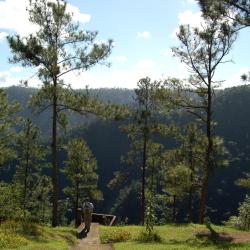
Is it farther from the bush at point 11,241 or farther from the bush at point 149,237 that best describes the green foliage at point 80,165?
the bush at point 11,241

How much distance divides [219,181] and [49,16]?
151 metres

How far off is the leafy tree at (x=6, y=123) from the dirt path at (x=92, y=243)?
48.4ft

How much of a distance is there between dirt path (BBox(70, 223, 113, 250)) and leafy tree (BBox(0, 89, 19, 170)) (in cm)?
1474

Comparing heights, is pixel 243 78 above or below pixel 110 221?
above

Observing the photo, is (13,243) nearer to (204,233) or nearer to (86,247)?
(86,247)

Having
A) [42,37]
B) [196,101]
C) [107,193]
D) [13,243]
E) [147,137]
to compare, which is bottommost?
[107,193]

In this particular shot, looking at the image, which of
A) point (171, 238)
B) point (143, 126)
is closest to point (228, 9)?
point (171, 238)

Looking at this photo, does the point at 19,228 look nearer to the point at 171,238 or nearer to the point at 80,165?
the point at 171,238

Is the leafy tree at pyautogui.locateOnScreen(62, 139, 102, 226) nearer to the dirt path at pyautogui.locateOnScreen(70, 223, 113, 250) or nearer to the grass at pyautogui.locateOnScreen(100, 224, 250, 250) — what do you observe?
the grass at pyautogui.locateOnScreen(100, 224, 250, 250)

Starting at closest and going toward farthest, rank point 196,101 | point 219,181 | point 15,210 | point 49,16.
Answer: point 49,16 → point 196,101 → point 15,210 → point 219,181

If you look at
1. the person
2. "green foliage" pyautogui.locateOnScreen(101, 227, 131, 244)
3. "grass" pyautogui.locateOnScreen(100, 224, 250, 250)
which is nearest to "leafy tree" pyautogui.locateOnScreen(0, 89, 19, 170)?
the person

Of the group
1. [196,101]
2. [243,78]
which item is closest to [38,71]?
[196,101]

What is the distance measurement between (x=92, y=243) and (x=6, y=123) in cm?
1858

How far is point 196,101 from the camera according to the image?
29781 millimetres
